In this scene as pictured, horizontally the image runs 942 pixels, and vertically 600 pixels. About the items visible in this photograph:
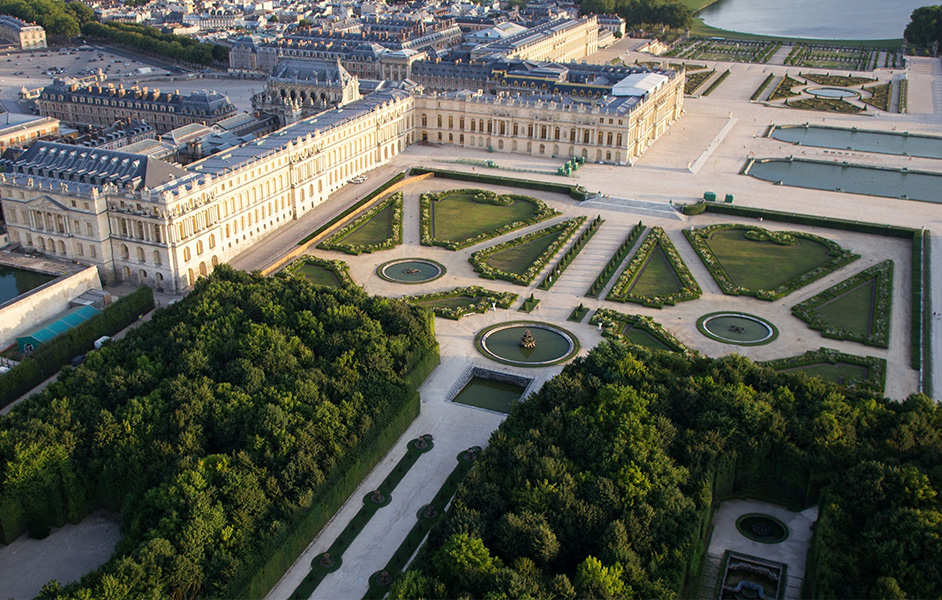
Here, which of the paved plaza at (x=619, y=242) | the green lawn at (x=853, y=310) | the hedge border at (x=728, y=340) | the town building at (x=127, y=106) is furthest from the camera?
the town building at (x=127, y=106)

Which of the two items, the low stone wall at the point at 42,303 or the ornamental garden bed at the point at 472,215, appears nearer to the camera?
the low stone wall at the point at 42,303

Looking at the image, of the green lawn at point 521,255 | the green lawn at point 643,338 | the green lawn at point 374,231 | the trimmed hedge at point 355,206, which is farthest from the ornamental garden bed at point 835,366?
the trimmed hedge at point 355,206

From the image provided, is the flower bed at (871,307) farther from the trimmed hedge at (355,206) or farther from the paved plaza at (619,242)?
the trimmed hedge at (355,206)

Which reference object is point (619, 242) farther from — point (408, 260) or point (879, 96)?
point (879, 96)

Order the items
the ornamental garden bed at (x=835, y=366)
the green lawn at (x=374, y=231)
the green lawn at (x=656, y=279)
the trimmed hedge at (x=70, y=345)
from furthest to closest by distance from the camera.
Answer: the green lawn at (x=374, y=231), the green lawn at (x=656, y=279), the ornamental garden bed at (x=835, y=366), the trimmed hedge at (x=70, y=345)

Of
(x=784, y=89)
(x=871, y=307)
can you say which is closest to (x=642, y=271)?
(x=871, y=307)

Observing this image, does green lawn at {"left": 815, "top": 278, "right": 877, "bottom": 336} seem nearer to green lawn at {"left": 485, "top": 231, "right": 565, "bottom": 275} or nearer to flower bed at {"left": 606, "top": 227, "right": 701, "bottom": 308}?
flower bed at {"left": 606, "top": 227, "right": 701, "bottom": 308}

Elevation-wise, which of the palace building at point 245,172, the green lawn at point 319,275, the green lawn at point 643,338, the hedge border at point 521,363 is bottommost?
the hedge border at point 521,363
